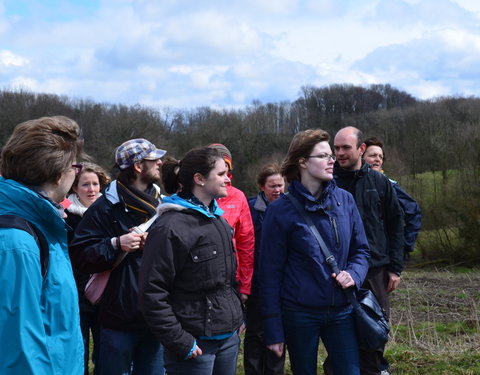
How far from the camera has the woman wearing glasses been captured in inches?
173

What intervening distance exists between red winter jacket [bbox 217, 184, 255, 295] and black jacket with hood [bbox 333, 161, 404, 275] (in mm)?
877

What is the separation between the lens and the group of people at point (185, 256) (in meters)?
2.31

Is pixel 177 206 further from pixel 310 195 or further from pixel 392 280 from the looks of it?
pixel 392 280

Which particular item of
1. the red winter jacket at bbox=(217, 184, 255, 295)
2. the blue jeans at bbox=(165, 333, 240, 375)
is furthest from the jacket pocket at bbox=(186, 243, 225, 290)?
the red winter jacket at bbox=(217, 184, 255, 295)

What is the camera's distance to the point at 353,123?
55969 mm

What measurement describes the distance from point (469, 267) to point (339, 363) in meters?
22.5

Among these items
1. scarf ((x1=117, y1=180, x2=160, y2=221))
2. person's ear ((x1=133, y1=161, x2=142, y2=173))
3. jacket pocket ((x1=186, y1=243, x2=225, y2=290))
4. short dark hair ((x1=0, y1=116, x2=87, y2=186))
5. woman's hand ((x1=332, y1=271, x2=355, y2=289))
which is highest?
short dark hair ((x1=0, y1=116, x2=87, y2=186))

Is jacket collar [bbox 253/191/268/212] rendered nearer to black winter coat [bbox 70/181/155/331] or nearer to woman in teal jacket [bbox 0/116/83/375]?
black winter coat [bbox 70/181/155/331]

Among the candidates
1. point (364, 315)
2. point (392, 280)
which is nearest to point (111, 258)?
point (364, 315)

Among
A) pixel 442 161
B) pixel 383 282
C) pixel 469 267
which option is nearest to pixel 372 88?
pixel 442 161

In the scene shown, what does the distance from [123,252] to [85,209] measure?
120 centimetres

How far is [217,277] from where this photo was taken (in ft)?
10.6

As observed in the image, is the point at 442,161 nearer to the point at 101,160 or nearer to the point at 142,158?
the point at 101,160

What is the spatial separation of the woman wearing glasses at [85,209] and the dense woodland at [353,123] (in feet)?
71.9
